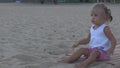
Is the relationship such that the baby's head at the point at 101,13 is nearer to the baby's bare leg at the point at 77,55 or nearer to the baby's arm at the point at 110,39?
the baby's arm at the point at 110,39

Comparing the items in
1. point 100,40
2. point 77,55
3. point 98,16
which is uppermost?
point 98,16

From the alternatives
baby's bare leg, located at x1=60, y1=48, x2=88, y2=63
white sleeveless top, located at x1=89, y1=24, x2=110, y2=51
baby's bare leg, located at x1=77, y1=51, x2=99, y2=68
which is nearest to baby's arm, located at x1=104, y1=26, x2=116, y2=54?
white sleeveless top, located at x1=89, y1=24, x2=110, y2=51

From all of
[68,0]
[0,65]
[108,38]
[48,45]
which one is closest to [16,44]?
[48,45]

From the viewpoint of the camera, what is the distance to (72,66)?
4.20 meters

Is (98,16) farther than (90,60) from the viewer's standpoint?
Yes

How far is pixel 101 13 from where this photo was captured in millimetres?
4289

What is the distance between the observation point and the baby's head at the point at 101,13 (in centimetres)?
429

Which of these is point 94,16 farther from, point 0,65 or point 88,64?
point 0,65

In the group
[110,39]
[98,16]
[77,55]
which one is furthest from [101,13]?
[77,55]

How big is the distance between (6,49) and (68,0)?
44470mm

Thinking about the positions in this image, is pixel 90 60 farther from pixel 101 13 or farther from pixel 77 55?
pixel 101 13

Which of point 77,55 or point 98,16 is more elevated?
point 98,16

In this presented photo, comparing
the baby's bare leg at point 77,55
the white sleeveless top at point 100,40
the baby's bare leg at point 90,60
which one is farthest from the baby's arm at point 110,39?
the baby's bare leg at point 77,55

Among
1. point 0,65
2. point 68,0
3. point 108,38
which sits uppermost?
point 108,38
